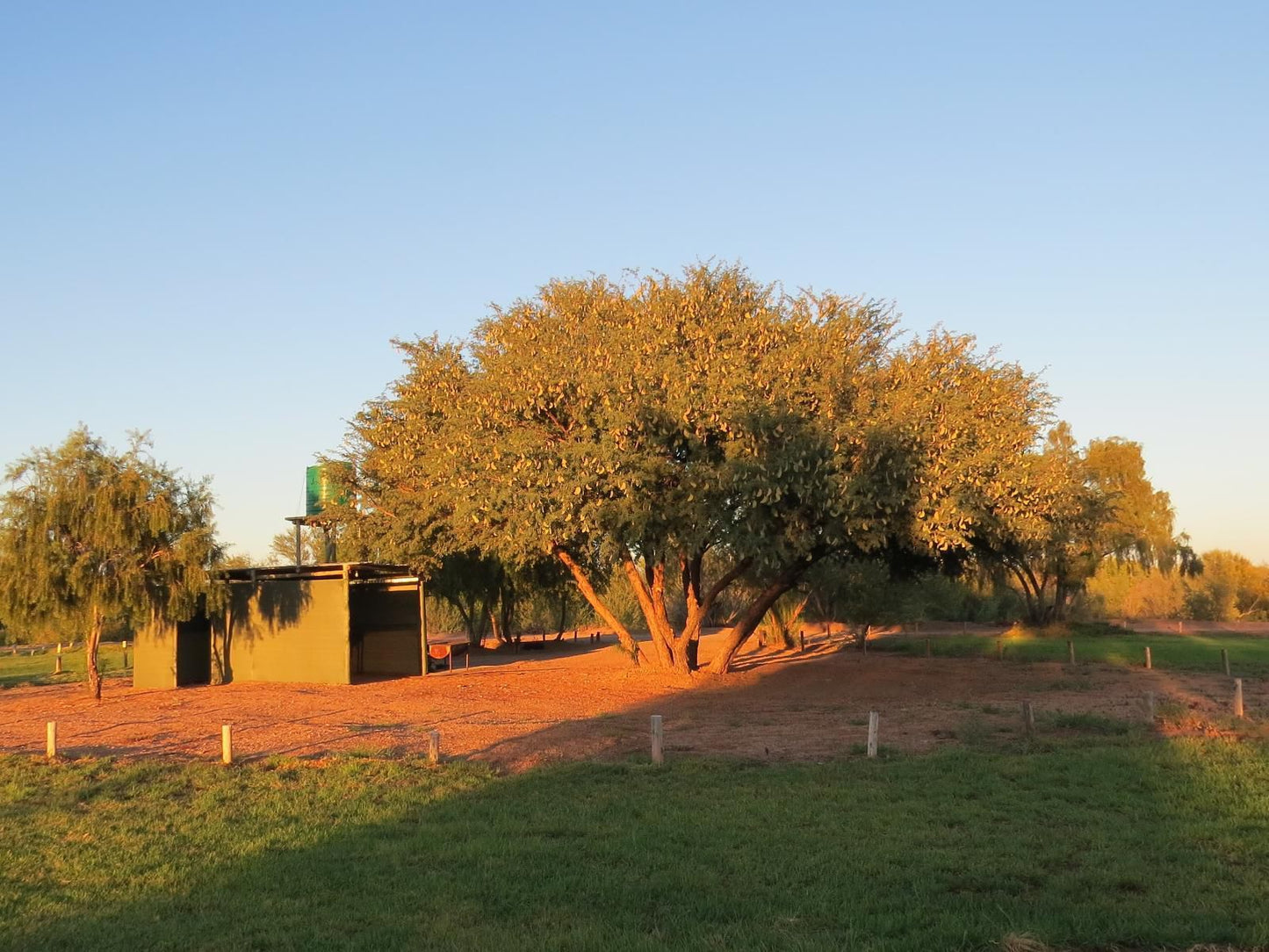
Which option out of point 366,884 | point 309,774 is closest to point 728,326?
point 309,774

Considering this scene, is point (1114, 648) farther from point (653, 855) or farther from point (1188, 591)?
point (653, 855)

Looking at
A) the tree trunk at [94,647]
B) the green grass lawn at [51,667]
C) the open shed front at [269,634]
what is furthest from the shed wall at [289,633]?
the green grass lawn at [51,667]

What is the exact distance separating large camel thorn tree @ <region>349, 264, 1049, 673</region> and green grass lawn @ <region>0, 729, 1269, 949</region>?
30.4 ft

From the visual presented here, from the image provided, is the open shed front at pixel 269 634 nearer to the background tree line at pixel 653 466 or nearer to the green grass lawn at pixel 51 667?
the background tree line at pixel 653 466

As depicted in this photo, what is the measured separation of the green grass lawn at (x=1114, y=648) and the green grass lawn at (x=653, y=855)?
22.5 meters

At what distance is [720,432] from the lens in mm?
24828

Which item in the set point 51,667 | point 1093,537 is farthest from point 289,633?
point 1093,537

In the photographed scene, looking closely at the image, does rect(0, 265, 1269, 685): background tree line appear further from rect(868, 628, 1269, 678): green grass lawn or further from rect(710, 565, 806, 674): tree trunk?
rect(868, 628, 1269, 678): green grass lawn

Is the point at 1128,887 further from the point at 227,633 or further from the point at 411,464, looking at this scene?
the point at 227,633

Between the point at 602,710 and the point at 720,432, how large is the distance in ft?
22.3

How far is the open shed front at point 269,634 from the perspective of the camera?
32469mm

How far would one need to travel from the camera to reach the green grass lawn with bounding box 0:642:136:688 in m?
39.8

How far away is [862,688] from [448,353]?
14436mm

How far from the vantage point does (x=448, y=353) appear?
30219 mm
